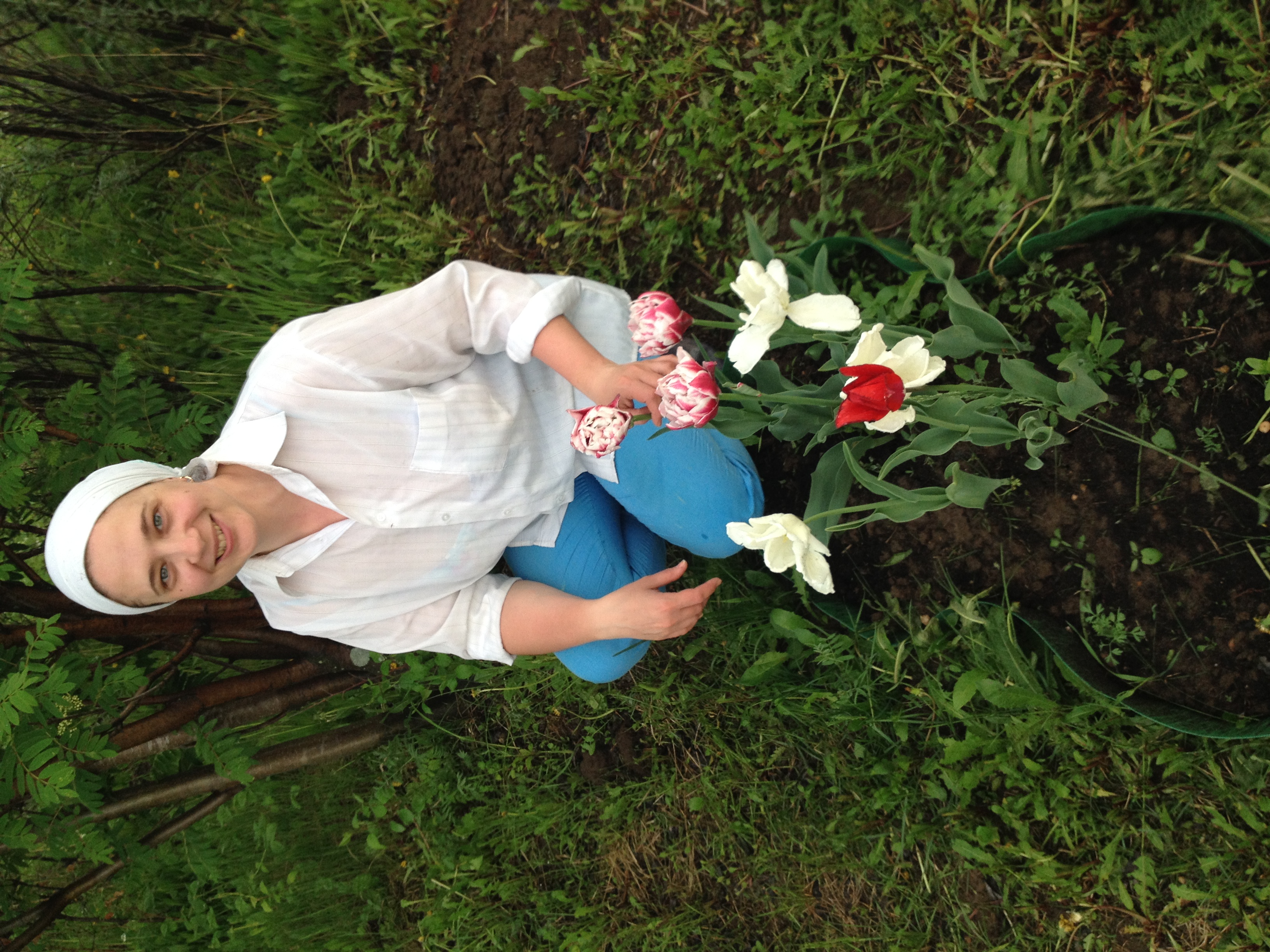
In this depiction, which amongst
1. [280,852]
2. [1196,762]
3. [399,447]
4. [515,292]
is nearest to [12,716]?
[399,447]

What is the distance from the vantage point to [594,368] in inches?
54.0

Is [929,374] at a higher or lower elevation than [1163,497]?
higher

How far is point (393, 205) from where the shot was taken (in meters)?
2.44

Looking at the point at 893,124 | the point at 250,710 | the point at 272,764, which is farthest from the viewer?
the point at 272,764

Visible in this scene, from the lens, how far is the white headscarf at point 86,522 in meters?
1.20

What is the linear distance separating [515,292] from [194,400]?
4.84 feet

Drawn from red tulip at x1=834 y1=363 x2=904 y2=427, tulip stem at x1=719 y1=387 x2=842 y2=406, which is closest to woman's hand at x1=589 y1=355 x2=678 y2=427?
tulip stem at x1=719 y1=387 x2=842 y2=406

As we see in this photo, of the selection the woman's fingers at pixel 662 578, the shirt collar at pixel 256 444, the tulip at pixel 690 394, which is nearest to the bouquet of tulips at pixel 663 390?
the tulip at pixel 690 394

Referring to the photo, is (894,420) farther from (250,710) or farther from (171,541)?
(250,710)

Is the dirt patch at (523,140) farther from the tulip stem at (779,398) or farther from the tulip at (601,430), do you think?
the tulip at (601,430)

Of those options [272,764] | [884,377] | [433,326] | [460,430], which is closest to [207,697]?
[272,764]

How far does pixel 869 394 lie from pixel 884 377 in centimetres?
3

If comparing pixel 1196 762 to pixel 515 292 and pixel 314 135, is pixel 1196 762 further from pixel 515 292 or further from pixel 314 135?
pixel 314 135

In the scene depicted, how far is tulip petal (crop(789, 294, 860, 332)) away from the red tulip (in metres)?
0.11
